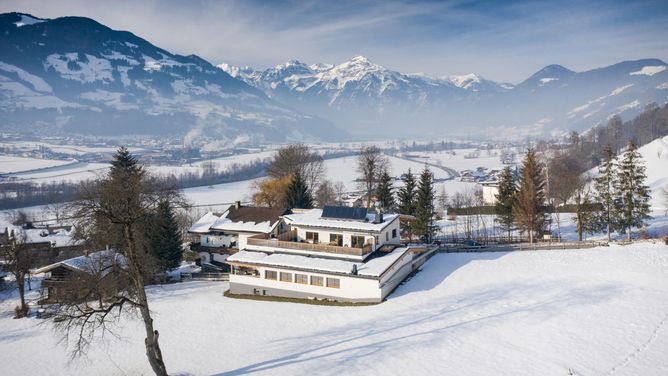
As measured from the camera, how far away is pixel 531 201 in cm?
4212

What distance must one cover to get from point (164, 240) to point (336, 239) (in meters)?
17.0

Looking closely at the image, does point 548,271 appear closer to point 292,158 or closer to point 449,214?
point 449,214

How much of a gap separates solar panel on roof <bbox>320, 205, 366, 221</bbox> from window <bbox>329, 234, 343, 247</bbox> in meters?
1.89

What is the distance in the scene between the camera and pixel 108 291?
3481 cm

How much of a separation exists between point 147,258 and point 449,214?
128 feet

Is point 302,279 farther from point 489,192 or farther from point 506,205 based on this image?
point 489,192

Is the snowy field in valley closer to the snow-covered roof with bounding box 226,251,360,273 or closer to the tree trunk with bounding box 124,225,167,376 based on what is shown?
the snow-covered roof with bounding box 226,251,360,273

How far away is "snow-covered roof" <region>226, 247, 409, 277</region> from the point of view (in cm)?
3334

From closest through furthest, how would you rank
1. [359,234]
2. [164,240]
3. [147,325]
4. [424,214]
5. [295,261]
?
[147,325]
[295,261]
[359,234]
[164,240]
[424,214]

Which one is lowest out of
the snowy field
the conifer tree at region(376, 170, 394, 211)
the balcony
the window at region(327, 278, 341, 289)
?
the snowy field

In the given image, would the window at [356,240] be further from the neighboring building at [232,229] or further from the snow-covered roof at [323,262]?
the neighboring building at [232,229]

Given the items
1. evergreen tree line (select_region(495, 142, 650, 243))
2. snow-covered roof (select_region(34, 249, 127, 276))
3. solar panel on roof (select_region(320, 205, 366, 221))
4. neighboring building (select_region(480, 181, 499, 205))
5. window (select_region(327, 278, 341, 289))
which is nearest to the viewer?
window (select_region(327, 278, 341, 289))

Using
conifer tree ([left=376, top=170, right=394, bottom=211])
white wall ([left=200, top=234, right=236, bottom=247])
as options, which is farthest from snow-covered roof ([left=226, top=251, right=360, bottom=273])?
conifer tree ([left=376, top=170, right=394, bottom=211])

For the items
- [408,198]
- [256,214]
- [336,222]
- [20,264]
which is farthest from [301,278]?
[20,264]
